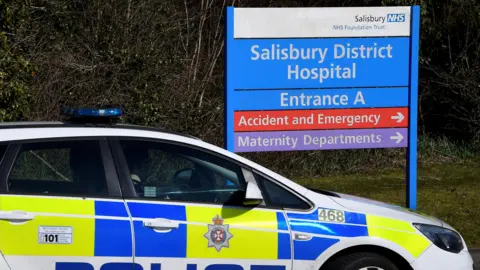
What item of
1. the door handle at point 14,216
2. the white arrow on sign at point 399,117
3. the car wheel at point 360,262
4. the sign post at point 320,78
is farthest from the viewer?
the white arrow on sign at point 399,117

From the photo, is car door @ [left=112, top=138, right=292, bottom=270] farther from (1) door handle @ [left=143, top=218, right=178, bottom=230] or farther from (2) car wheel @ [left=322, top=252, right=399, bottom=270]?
(2) car wheel @ [left=322, top=252, right=399, bottom=270]

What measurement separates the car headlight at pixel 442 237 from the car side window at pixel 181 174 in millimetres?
1366

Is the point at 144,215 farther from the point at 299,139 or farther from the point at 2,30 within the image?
the point at 2,30

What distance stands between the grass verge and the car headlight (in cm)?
258

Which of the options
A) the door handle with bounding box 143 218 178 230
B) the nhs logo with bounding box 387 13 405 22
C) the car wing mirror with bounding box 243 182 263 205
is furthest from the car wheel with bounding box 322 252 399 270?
the nhs logo with bounding box 387 13 405 22

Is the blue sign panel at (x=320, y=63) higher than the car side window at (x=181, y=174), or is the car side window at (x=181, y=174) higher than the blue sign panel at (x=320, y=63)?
the blue sign panel at (x=320, y=63)

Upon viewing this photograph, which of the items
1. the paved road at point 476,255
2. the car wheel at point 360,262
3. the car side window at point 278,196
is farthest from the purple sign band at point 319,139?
the car wheel at point 360,262

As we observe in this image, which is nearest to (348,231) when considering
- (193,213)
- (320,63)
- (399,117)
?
(193,213)

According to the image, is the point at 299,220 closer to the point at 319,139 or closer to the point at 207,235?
the point at 207,235

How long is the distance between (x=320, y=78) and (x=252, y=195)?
13.2 feet

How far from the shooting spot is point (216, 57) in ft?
50.3

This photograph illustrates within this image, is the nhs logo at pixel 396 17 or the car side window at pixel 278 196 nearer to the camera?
the car side window at pixel 278 196

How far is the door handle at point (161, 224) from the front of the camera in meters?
5.30

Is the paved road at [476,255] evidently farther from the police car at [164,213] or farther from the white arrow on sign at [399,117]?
the police car at [164,213]
